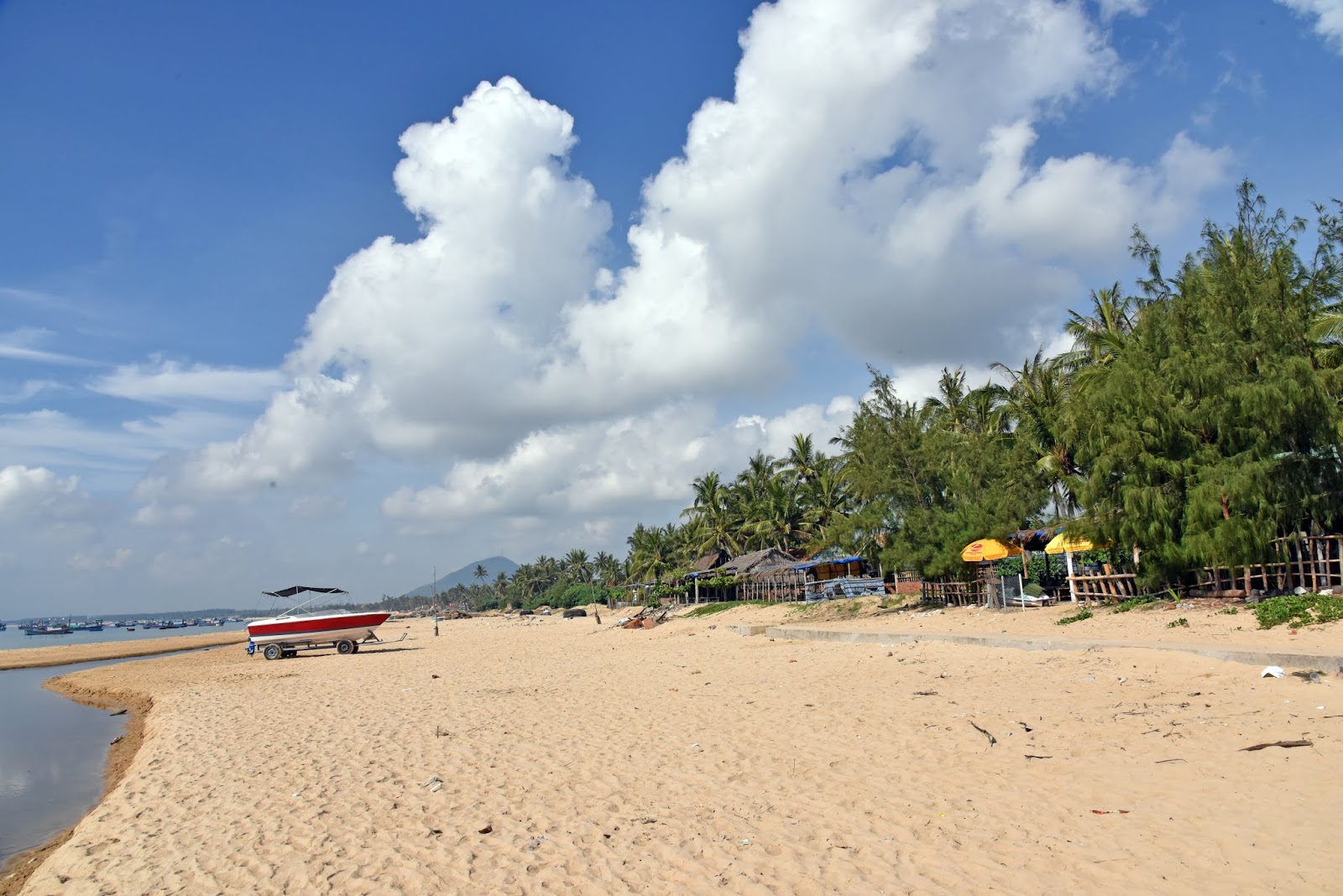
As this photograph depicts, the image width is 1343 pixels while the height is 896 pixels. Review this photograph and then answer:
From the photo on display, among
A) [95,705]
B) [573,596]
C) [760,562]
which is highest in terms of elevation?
[760,562]

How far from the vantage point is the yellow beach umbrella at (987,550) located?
70.6 feet

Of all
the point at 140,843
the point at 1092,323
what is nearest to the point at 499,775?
the point at 140,843

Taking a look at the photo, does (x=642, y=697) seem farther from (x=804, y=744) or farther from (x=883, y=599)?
(x=883, y=599)

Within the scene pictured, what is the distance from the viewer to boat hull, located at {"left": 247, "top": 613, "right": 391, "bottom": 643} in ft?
86.5

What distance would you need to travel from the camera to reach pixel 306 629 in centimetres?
2659

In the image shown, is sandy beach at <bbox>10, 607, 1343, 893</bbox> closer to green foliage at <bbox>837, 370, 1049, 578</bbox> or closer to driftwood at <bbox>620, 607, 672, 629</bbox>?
green foliage at <bbox>837, 370, 1049, 578</bbox>

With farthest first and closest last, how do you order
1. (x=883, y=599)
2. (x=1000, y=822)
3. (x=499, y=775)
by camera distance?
(x=883, y=599)
(x=499, y=775)
(x=1000, y=822)

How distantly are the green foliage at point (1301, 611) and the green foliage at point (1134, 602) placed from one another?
397 cm

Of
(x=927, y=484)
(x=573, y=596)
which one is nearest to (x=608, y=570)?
(x=573, y=596)

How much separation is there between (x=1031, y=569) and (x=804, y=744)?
1907 centimetres

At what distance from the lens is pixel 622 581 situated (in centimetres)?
10606

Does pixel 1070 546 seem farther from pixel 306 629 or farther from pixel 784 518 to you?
pixel 784 518

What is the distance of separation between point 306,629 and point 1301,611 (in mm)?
26798

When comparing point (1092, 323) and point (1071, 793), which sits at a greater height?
point (1092, 323)
